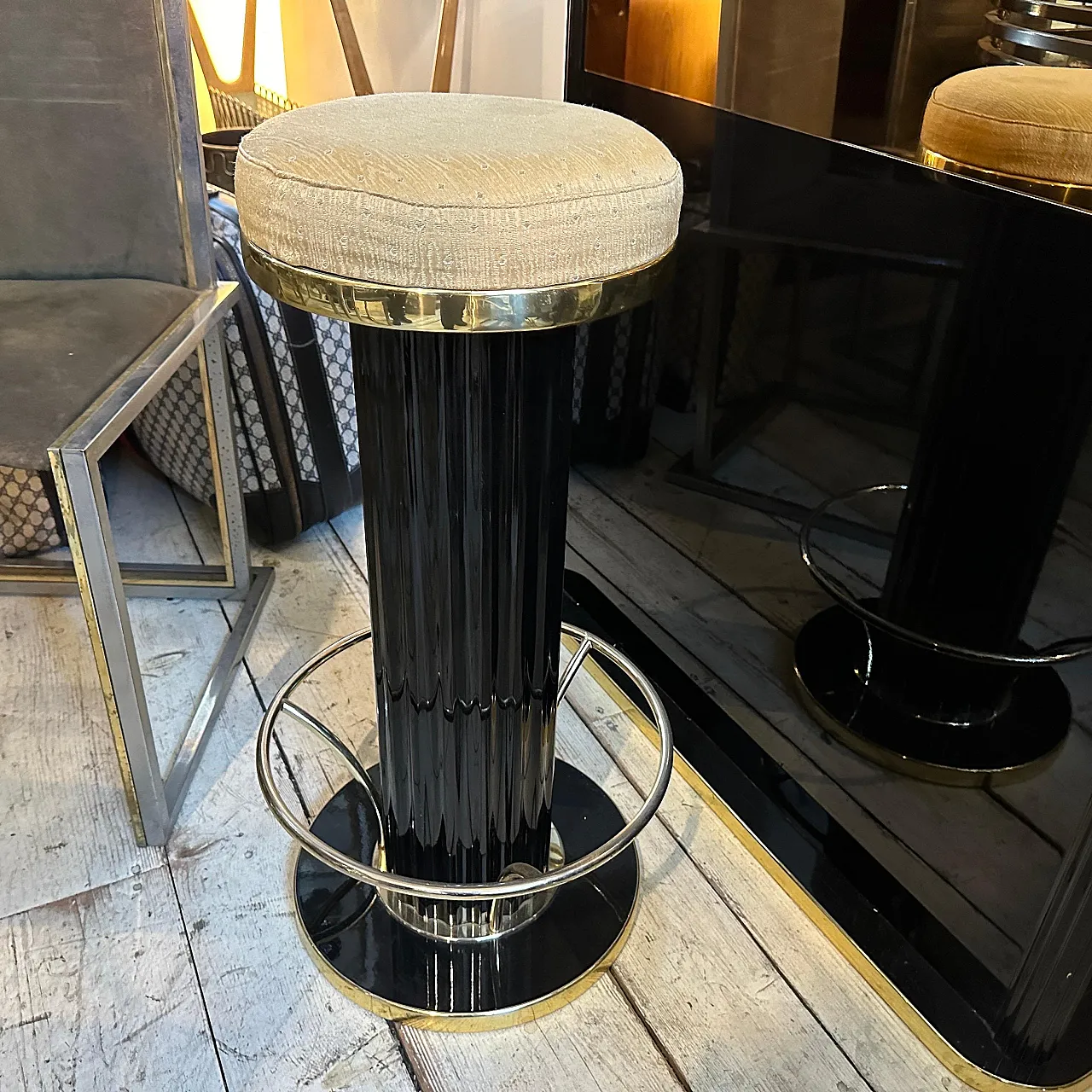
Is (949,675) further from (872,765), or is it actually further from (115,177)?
(115,177)

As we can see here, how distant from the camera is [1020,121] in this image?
0.74 m

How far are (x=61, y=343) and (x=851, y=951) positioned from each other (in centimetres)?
111

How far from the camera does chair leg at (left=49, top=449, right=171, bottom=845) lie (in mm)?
971

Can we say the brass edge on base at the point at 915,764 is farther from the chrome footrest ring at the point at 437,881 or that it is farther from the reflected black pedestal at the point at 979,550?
the chrome footrest ring at the point at 437,881

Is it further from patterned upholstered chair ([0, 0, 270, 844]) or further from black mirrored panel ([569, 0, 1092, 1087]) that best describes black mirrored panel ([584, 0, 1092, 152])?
patterned upholstered chair ([0, 0, 270, 844])

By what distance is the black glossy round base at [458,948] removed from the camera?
102 cm

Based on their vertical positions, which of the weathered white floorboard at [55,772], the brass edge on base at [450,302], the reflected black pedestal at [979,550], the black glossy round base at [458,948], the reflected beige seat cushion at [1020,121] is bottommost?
the weathered white floorboard at [55,772]

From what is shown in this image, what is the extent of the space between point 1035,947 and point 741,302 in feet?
2.36

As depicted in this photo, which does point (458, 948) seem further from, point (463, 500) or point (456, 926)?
point (463, 500)

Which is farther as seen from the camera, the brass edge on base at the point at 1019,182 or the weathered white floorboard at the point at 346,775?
the weathered white floorboard at the point at 346,775

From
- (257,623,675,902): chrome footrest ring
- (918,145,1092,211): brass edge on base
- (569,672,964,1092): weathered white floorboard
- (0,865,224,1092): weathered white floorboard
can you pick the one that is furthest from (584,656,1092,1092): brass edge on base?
(918,145,1092,211): brass edge on base

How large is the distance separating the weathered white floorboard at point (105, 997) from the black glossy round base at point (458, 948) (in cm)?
14

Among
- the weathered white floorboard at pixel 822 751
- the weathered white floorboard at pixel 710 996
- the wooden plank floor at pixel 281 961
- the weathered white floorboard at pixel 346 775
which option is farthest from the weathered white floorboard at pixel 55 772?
the weathered white floorboard at pixel 822 751

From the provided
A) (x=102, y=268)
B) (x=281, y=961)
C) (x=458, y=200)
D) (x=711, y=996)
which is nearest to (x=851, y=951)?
(x=711, y=996)
